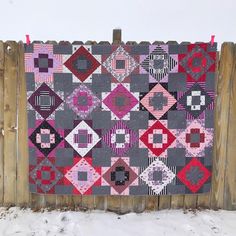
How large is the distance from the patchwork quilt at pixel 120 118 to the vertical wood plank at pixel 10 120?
16cm

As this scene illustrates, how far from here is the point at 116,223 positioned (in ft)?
8.99

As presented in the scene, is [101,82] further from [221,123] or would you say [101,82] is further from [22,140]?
[221,123]

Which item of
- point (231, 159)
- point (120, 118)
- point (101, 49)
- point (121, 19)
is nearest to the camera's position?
point (101, 49)

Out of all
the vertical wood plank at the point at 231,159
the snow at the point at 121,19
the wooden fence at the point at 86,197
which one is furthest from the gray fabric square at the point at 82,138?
the snow at the point at 121,19

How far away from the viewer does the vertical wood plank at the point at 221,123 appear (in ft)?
9.09

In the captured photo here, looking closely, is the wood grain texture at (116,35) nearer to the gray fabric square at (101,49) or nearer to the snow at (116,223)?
the gray fabric square at (101,49)

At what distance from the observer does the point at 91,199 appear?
2.96 m

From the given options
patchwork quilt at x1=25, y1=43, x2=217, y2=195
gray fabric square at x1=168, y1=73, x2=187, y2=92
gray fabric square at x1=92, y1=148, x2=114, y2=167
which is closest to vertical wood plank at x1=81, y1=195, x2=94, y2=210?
patchwork quilt at x1=25, y1=43, x2=217, y2=195

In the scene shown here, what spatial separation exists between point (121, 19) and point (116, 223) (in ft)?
30.6

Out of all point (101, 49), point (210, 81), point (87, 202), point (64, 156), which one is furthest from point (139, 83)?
point (87, 202)

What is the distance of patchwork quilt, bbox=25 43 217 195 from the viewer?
2.73m

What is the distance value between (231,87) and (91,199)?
5.55 feet

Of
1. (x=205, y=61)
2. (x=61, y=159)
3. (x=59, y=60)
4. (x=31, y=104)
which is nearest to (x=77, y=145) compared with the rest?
(x=61, y=159)

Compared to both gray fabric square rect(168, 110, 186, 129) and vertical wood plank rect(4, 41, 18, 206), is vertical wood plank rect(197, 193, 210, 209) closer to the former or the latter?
gray fabric square rect(168, 110, 186, 129)
